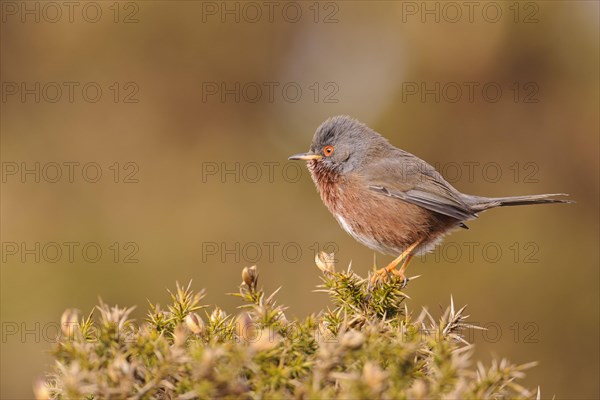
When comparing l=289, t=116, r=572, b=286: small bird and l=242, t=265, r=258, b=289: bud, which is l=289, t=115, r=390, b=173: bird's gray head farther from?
l=242, t=265, r=258, b=289: bud

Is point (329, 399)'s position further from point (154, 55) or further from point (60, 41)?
point (60, 41)

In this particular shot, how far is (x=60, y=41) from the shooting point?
6066 millimetres

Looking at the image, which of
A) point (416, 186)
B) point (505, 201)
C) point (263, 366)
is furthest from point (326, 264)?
point (505, 201)

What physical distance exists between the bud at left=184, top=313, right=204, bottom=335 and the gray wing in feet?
9.17

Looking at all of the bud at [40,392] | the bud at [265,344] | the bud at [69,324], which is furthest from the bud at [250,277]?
the bud at [40,392]

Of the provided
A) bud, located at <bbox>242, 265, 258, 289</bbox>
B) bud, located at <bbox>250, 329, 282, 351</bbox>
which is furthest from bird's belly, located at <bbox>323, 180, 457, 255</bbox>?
bud, located at <bbox>250, 329, 282, 351</bbox>

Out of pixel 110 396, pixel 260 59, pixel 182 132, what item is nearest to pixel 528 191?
pixel 260 59

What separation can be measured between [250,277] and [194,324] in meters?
0.25

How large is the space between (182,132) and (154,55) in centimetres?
77

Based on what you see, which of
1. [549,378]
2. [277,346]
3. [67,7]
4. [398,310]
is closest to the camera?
[277,346]

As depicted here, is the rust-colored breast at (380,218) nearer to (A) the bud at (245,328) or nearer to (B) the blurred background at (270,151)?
(B) the blurred background at (270,151)

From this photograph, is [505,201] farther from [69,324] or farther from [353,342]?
[69,324]

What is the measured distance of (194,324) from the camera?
1.98 meters

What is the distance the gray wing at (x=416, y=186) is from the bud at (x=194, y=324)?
2.79 metres
